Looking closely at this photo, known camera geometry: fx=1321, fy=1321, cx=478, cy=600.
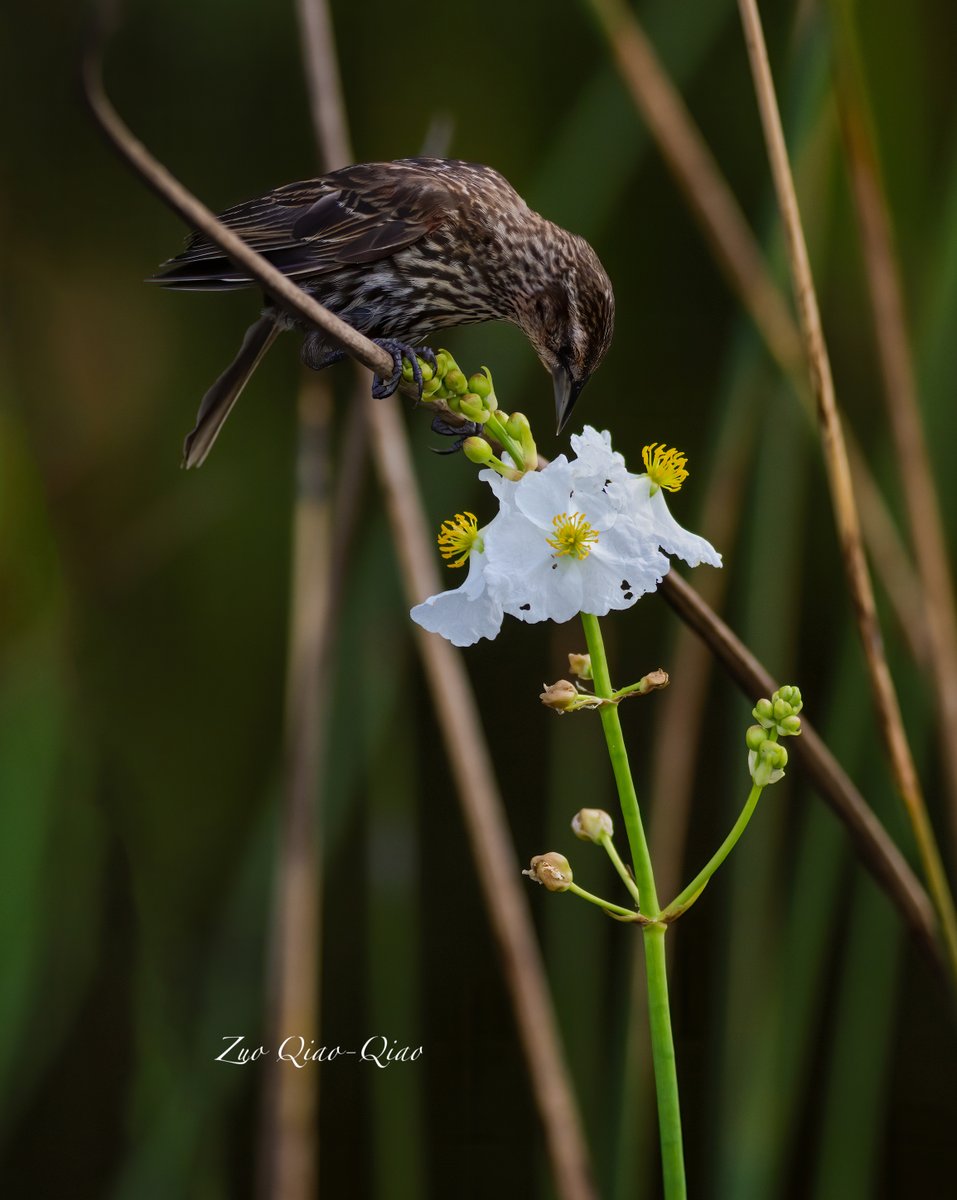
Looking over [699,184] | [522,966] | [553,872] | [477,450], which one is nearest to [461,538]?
[477,450]

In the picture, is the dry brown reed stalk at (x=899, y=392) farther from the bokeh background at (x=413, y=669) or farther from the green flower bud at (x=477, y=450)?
the green flower bud at (x=477, y=450)

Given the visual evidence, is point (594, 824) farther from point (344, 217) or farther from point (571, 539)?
point (344, 217)

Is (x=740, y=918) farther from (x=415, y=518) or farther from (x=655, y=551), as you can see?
(x=655, y=551)

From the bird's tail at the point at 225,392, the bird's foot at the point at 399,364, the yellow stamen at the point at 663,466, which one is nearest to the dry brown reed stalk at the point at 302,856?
the bird's tail at the point at 225,392

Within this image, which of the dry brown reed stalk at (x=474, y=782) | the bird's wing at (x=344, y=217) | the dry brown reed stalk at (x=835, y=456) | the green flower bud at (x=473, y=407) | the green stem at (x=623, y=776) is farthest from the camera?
the bird's wing at (x=344, y=217)

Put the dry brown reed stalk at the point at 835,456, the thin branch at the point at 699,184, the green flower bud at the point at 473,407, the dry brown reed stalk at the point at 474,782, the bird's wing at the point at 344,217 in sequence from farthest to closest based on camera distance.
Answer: the bird's wing at the point at 344,217 → the thin branch at the point at 699,184 → the dry brown reed stalk at the point at 474,782 → the dry brown reed stalk at the point at 835,456 → the green flower bud at the point at 473,407

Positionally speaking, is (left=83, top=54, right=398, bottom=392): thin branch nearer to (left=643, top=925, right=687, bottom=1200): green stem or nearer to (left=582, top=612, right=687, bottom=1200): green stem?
(left=582, top=612, right=687, bottom=1200): green stem

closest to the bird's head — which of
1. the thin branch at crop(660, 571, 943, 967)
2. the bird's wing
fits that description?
the bird's wing
